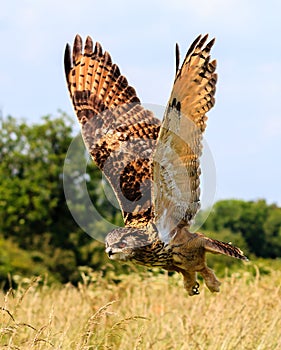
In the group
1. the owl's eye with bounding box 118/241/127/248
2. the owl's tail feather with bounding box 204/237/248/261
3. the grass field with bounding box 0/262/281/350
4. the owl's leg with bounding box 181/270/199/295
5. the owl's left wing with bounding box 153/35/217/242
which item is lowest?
the grass field with bounding box 0/262/281/350

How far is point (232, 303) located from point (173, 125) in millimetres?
3473

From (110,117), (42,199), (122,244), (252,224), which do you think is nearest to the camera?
(122,244)

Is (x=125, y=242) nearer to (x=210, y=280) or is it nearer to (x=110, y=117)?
(x=210, y=280)

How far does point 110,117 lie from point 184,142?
1.40m

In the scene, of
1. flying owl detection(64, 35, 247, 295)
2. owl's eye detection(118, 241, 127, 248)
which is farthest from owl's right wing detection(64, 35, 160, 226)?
owl's eye detection(118, 241, 127, 248)

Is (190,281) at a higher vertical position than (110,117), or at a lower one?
lower

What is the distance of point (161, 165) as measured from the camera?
15.1 ft

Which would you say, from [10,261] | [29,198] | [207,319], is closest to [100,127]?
[207,319]

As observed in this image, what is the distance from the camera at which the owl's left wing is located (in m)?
4.57

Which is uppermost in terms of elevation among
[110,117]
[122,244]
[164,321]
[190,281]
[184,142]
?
[110,117]

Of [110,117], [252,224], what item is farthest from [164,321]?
[252,224]

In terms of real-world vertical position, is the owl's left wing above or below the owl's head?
above

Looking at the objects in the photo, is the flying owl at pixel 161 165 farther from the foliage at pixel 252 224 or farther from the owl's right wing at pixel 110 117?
the foliage at pixel 252 224

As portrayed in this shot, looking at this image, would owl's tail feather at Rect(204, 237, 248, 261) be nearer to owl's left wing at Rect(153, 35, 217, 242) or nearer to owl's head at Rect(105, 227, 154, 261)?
owl's left wing at Rect(153, 35, 217, 242)
